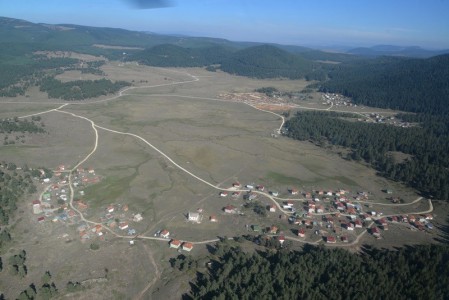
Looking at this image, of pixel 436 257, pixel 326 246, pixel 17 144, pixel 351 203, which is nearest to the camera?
pixel 436 257

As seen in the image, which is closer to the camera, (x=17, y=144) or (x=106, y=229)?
(x=106, y=229)

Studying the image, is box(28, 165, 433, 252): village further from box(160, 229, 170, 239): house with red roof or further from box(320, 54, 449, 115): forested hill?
box(320, 54, 449, 115): forested hill

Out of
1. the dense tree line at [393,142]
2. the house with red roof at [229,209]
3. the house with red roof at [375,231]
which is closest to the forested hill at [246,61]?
the dense tree line at [393,142]

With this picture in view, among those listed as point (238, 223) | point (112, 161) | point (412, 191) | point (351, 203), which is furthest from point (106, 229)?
point (412, 191)

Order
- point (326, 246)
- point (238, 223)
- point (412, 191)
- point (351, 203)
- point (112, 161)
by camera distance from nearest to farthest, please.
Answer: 1. point (326, 246)
2. point (238, 223)
3. point (351, 203)
4. point (412, 191)
5. point (112, 161)

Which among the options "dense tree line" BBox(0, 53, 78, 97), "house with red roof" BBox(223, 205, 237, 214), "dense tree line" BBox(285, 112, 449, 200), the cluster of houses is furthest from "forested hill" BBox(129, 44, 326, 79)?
"house with red roof" BBox(223, 205, 237, 214)

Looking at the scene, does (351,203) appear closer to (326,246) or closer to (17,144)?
(326,246)
